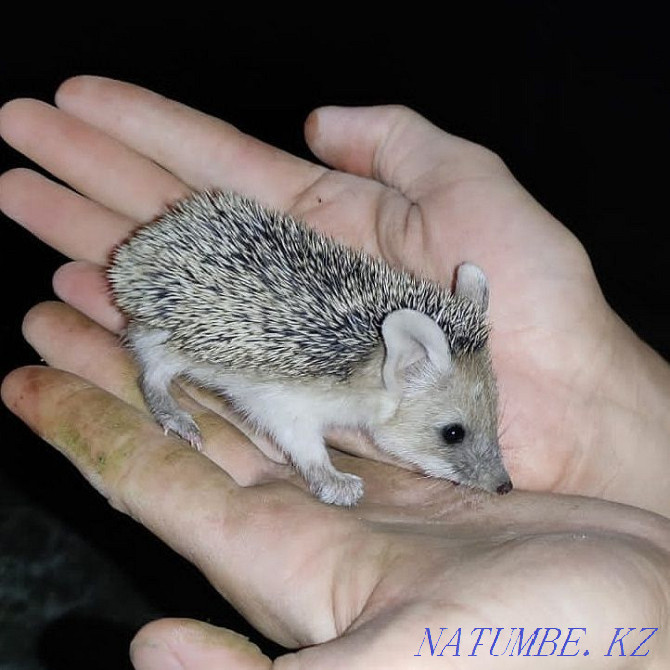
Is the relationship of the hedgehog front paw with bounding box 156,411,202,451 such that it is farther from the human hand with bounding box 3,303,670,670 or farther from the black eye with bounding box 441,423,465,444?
the black eye with bounding box 441,423,465,444

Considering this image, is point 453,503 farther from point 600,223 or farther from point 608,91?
point 608,91

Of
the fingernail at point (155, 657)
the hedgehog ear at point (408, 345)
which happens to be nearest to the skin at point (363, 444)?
the fingernail at point (155, 657)

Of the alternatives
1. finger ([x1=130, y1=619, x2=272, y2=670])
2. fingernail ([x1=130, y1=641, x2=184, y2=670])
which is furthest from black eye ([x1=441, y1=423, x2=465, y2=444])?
fingernail ([x1=130, y1=641, x2=184, y2=670])

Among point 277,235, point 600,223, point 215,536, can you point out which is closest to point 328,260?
point 277,235

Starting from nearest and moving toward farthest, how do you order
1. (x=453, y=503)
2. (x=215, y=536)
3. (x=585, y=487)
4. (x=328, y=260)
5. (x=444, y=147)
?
(x=215, y=536) → (x=453, y=503) → (x=328, y=260) → (x=585, y=487) → (x=444, y=147)

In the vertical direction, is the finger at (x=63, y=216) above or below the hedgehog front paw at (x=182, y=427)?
above

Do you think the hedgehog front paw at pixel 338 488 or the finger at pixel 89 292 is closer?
the hedgehog front paw at pixel 338 488

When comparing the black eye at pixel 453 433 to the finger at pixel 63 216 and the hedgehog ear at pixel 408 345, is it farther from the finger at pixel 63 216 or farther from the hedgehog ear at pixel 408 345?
the finger at pixel 63 216
